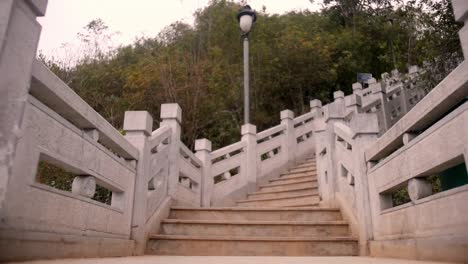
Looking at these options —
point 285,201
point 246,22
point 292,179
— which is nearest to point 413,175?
point 285,201

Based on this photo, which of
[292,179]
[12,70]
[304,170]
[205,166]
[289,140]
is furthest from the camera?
[289,140]

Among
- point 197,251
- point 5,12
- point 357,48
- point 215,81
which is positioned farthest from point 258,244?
point 357,48

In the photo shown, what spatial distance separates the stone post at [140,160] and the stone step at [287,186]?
371 centimetres

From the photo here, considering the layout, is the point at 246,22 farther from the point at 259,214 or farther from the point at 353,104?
the point at 259,214

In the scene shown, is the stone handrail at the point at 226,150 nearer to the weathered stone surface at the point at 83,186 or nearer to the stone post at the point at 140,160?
the stone post at the point at 140,160

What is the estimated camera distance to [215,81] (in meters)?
11.8

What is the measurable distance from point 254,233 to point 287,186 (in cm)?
301

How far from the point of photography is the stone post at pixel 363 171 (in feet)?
13.1

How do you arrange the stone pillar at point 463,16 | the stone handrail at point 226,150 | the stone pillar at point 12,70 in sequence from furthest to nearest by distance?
the stone handrail at point 226,150 < the stone pillar at point 463,16 < the stone pillar at point 12,70

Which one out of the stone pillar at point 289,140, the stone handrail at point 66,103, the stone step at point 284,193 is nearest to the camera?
the stone handrail at point 66,103

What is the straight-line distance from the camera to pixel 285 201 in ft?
22.2

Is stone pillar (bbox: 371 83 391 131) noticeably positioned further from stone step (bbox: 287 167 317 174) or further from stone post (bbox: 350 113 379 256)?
stone post (bbox: 350 113 379 256)

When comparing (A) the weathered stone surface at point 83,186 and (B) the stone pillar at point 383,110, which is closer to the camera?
(A) the weathered stone surface at point 83,186

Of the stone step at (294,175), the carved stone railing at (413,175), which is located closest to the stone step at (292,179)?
the stone step at (294,175)
